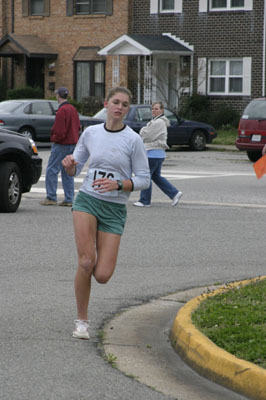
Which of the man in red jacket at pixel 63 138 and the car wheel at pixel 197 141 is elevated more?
the man in red jacket at pixel 63 138

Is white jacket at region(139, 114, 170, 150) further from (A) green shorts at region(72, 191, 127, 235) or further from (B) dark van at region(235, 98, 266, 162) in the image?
(B) dark van at region(235, 98, 266, 162)

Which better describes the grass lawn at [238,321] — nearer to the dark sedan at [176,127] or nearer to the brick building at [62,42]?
the dark sedan at [176,127]

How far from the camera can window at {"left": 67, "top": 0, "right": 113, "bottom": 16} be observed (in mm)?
38844

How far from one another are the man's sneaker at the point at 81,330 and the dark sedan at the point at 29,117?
20.5m

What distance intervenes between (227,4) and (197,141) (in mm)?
9374

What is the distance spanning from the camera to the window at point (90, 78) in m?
39.5

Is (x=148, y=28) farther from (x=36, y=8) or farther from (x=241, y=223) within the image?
(x=241, y=223)

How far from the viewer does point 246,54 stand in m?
35.4

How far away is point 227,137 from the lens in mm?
31984

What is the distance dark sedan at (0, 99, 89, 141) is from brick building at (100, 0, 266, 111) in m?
Answer: 9.01

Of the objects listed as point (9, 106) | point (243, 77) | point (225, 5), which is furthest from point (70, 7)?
point (9, 106)

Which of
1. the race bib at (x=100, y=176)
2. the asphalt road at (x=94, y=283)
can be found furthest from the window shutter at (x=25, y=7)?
the race bib at (x=100, y=176)

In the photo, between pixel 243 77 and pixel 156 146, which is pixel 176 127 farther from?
pixel 156 146

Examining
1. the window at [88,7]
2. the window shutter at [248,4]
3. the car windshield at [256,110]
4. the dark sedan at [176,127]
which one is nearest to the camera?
the car windshield at [256,110]
